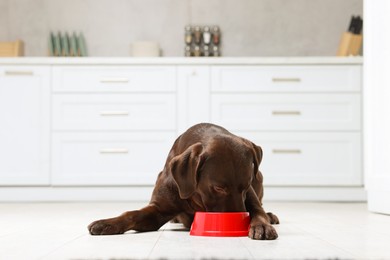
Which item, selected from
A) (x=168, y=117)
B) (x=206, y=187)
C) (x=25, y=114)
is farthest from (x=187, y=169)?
(x=25, y=114)

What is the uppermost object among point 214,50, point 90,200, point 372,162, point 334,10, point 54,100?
point 334,10

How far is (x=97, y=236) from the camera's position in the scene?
7.68ft

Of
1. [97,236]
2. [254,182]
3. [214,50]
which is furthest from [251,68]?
[97,236]

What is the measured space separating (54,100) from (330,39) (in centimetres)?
239

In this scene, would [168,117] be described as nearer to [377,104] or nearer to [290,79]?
[290,79]

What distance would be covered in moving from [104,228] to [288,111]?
286cm

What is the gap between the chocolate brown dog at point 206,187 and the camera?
2270 millimetres

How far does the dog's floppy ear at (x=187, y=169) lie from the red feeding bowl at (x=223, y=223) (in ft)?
0.32

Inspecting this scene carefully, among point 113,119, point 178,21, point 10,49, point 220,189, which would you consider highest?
point 178,21

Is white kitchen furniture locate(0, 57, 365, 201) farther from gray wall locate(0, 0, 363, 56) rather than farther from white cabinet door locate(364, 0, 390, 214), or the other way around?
white cabinet door locate(364, 0, 390, 214)

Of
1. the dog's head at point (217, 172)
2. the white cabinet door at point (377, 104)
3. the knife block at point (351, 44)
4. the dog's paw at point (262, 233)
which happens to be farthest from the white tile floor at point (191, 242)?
the knife block at point (351, 44)

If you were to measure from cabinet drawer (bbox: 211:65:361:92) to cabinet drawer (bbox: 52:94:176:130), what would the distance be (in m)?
0.45

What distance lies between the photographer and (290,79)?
16.4 ft

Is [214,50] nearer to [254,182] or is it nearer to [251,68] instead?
[251,68]
